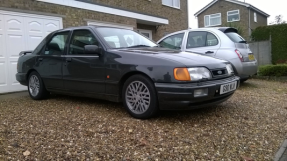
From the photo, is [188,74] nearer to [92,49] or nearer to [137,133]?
[137,133]

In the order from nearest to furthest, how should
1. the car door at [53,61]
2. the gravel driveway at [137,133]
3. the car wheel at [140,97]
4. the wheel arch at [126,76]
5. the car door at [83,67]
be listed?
the gravel driveway at [137,133], the car wheel at [140,97], the wheel arch at [126,76], the car door at [83,67], the car door at [53,61]

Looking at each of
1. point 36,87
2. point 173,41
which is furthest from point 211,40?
point 36,87

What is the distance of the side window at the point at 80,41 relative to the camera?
14.7 feet

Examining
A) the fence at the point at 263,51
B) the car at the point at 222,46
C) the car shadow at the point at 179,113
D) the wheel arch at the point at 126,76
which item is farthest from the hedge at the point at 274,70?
the wheel arch at the point at 126,76

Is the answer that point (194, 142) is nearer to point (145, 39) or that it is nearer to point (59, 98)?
point (145, 39)

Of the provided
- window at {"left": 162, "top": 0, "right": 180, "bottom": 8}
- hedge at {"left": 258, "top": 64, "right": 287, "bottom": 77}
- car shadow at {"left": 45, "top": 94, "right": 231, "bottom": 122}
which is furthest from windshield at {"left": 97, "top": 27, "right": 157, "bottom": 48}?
window at {"left": 162, "top": 0, "right": 180, "bottom": 8}

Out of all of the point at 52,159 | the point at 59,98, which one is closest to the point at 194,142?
the point at 52,159

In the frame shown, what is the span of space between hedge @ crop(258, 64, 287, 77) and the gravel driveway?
4.99 meters

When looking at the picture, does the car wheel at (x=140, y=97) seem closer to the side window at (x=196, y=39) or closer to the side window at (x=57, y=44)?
the side window at (x=57, y=44)

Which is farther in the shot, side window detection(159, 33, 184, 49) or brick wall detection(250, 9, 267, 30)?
brick wall detection(250, 9, 267, 30)

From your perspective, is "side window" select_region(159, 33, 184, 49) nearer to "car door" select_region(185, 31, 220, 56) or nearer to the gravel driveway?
"car door" select_region(185, 31, 220, 56)

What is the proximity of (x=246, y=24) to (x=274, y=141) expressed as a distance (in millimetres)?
28843

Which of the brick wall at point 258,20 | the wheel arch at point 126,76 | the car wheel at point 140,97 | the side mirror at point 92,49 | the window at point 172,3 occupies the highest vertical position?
the brick wall at point 258,20

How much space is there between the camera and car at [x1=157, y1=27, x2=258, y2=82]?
618 cm
